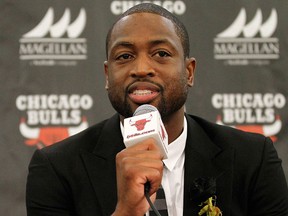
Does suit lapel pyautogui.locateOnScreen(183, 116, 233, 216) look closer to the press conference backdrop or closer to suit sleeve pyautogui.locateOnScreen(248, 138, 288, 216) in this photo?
suit sleeve pyautogui.locateOnScreen(248, 138, 288, 216)

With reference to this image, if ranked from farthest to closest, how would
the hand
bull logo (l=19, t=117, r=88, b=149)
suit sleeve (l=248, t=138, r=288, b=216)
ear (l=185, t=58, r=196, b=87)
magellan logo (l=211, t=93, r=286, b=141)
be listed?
magellan logo (l=211, t=93, r=286, b=141)
bull logo (l=19, t=117, r=88, b=149)
ear (l=185, t=58, r=196, b=87)
suit sleeve (l=248, t=138, r=288, b=216)
the hand

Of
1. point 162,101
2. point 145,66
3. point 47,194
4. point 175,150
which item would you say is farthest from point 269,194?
point 47,194

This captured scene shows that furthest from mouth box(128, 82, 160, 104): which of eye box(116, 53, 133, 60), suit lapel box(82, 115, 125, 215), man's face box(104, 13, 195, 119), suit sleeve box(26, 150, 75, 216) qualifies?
suit sleeve box(26, 150, 75, 216)

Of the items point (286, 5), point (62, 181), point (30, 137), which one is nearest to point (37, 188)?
point (62, 181)

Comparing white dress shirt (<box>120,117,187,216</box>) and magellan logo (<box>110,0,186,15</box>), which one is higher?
magellan logo (<box>110,0,186,15</box>)

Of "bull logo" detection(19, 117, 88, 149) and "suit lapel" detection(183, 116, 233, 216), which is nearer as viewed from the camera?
"suit lapel" detection(183, 116, 233, 216)

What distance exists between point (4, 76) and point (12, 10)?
11.5 inches

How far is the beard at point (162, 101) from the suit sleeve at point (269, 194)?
337mm

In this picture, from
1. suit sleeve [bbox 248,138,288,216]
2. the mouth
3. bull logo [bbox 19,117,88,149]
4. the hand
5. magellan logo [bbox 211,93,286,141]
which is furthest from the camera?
magellan logo [bbox 211,93,286,141]

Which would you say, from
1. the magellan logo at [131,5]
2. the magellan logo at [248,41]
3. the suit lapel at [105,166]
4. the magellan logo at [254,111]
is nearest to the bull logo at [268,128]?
the magellan logo at [254,111]

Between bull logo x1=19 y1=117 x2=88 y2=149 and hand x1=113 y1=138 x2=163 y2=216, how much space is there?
1.34m

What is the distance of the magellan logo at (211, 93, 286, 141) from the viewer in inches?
111

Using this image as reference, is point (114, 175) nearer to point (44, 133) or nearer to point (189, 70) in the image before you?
point (189, 70)

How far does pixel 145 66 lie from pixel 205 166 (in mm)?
380
